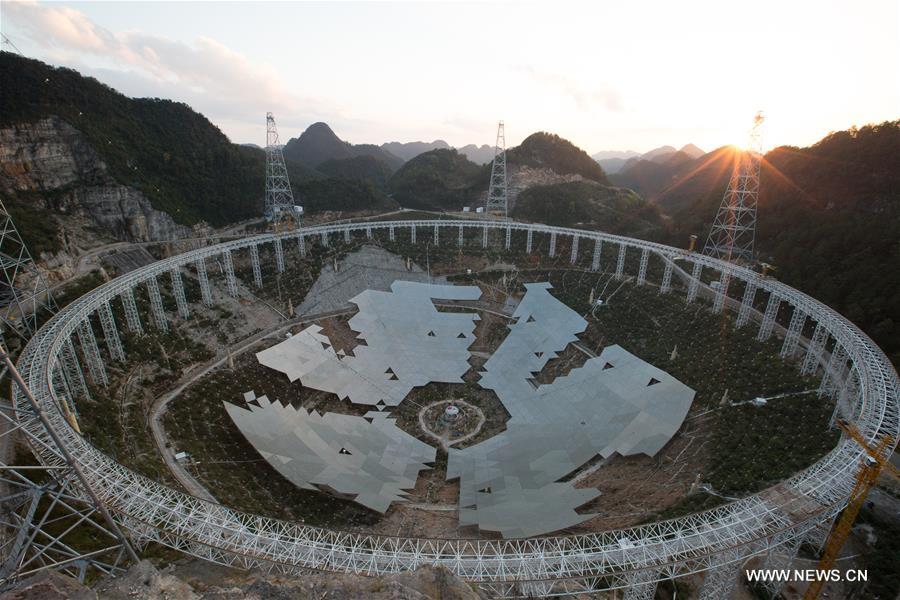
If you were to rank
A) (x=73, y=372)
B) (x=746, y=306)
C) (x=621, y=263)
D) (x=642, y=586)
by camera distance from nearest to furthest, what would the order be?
(x=642, y=586)
(x=73, y=372)
(x=746, y=306)
(x=621, y=263)

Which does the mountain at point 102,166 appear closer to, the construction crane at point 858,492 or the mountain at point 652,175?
the construction crane at point 858,492

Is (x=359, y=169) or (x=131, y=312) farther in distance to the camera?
(x=359, y=169)

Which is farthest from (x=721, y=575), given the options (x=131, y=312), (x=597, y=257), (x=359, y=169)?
(x=359, y=169)

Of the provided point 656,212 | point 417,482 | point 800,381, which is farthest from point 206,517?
point 656,212

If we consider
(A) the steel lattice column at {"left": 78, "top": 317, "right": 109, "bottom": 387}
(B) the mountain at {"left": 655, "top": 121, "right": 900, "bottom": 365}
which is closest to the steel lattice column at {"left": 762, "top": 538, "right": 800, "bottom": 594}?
(B) the mountain at {"left": 655, "top": 121, "right": 900, "bottom": 365}

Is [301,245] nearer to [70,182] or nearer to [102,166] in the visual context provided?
[102,166]

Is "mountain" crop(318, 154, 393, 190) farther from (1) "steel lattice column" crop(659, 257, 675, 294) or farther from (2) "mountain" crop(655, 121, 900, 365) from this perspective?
(1) "steel lattice column" crop(659, 257, 675, 294)

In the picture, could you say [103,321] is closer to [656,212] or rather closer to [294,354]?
[294,354]
